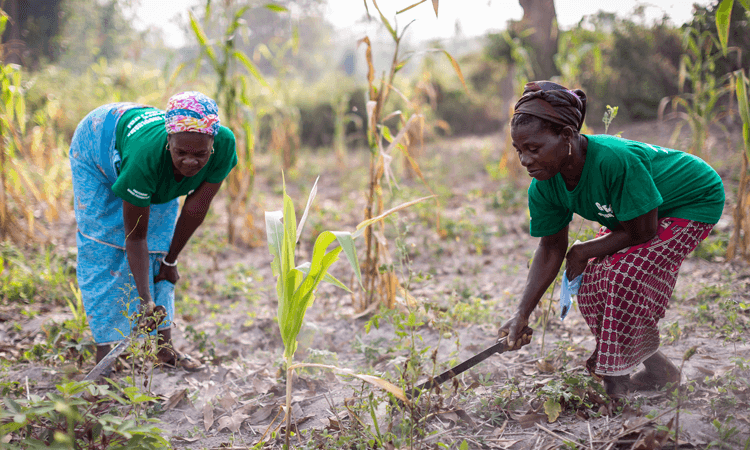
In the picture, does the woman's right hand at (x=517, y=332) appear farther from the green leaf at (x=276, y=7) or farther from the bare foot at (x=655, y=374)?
the green leaf at (x=276, y=7)

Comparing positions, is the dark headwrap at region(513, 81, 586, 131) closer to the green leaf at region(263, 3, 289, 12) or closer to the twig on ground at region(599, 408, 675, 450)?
the twig on ground at region(599, 408, 675, 450)

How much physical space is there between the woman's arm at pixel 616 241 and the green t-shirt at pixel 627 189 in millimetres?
49

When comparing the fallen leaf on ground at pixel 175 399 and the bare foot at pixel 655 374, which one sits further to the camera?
the fallen leaf on ground at pixel 175 399

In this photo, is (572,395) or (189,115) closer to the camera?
(572,395)

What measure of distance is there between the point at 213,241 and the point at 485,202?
2.90 meters

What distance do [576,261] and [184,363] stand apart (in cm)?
195

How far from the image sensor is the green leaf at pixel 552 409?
1.80 metres

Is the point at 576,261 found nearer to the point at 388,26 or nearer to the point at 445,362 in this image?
the point at 445,362

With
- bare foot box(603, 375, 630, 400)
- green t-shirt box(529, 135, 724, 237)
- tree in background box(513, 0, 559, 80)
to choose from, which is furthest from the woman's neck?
tree in background box(513, 0, 559, 80)

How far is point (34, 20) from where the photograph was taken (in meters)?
8.93

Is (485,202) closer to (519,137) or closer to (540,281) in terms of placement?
(540,281)

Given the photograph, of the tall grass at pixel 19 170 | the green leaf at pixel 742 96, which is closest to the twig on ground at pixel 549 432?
the green leaf at pixel 742 96

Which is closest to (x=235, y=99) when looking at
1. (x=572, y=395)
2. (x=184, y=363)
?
(x=184, y=363)

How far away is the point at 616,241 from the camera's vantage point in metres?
1.73
